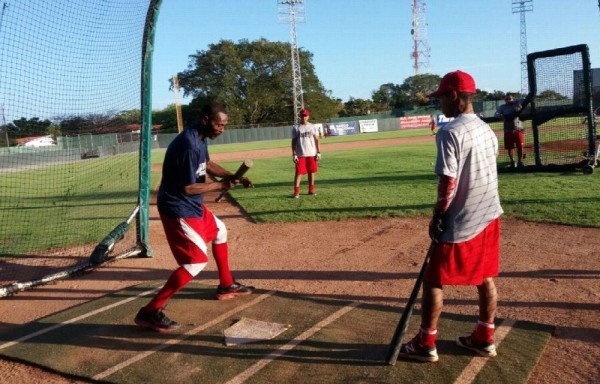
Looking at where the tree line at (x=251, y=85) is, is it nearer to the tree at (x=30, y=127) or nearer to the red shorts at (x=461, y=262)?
the tree at (x=30, y=127)

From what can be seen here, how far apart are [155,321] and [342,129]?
192 ft

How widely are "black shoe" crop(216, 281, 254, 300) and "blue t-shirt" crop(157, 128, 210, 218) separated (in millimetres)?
1043

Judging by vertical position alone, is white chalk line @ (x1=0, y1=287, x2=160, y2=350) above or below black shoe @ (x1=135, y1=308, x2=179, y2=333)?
below

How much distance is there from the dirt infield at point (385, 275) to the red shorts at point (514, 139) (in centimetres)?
610

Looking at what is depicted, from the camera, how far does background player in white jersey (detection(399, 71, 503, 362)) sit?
3375 mm

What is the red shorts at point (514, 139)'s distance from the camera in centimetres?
1330

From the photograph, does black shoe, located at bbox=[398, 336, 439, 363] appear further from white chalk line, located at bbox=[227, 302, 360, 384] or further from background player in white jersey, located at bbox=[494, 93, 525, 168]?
background player in white jersey, located at bbox=[494, 93, 525, 168]

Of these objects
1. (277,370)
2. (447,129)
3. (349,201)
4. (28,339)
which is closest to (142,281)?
(28,339)

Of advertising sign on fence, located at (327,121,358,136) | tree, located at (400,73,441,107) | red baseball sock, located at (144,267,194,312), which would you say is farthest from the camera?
tree, located at (400,73,441,107)

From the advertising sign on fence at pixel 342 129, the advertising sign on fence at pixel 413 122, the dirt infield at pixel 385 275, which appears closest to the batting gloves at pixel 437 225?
the dirt infield at pixel 385 275

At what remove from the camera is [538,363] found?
3596mm

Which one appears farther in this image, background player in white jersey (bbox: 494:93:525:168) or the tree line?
the tree line

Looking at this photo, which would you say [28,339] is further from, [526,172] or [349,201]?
[526,172]

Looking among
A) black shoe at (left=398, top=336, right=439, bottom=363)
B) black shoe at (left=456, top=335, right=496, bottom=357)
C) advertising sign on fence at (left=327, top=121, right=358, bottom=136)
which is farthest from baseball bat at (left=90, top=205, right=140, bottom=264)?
advertising sign on fence at (left=327, top=121, right=358, bottom=136)
